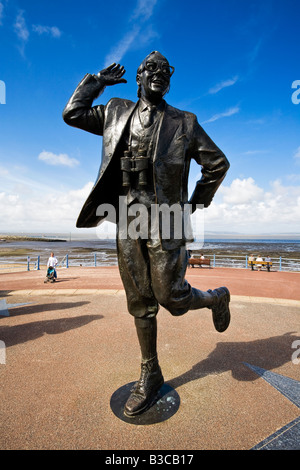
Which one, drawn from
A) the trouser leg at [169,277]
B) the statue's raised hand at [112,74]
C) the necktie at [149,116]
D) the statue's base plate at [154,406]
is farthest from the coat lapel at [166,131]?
the statue's base plate at [154,406]

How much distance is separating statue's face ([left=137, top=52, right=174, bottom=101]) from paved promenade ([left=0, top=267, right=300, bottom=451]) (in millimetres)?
2608

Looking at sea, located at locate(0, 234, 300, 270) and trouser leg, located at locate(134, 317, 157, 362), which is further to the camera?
sea, located at locate(0, 234, 300, 270)

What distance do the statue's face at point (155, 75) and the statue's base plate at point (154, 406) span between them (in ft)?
8.48

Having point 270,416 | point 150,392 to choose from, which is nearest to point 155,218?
point 150,392

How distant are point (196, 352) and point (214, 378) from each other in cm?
63

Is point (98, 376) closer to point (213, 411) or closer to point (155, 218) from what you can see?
point (213, 411)

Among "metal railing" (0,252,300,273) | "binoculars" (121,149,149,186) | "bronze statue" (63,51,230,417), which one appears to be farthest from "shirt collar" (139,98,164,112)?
"metal railing" (0,252,300,273)

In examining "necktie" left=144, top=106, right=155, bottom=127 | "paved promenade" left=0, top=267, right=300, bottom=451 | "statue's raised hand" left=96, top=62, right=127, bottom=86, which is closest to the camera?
"paved promenade" left=0, top=267, right=300, bottom=451

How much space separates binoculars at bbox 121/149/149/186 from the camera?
2.10m

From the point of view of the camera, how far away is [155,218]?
2143mm

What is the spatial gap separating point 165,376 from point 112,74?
2943 mm

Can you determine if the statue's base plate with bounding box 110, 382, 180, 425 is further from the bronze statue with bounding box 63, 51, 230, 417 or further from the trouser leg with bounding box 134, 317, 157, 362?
the trouser leg with bounding box 134, 317, 157, 362

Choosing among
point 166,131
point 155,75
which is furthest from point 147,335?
point 155,75

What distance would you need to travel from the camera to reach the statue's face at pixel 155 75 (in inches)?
85.5
